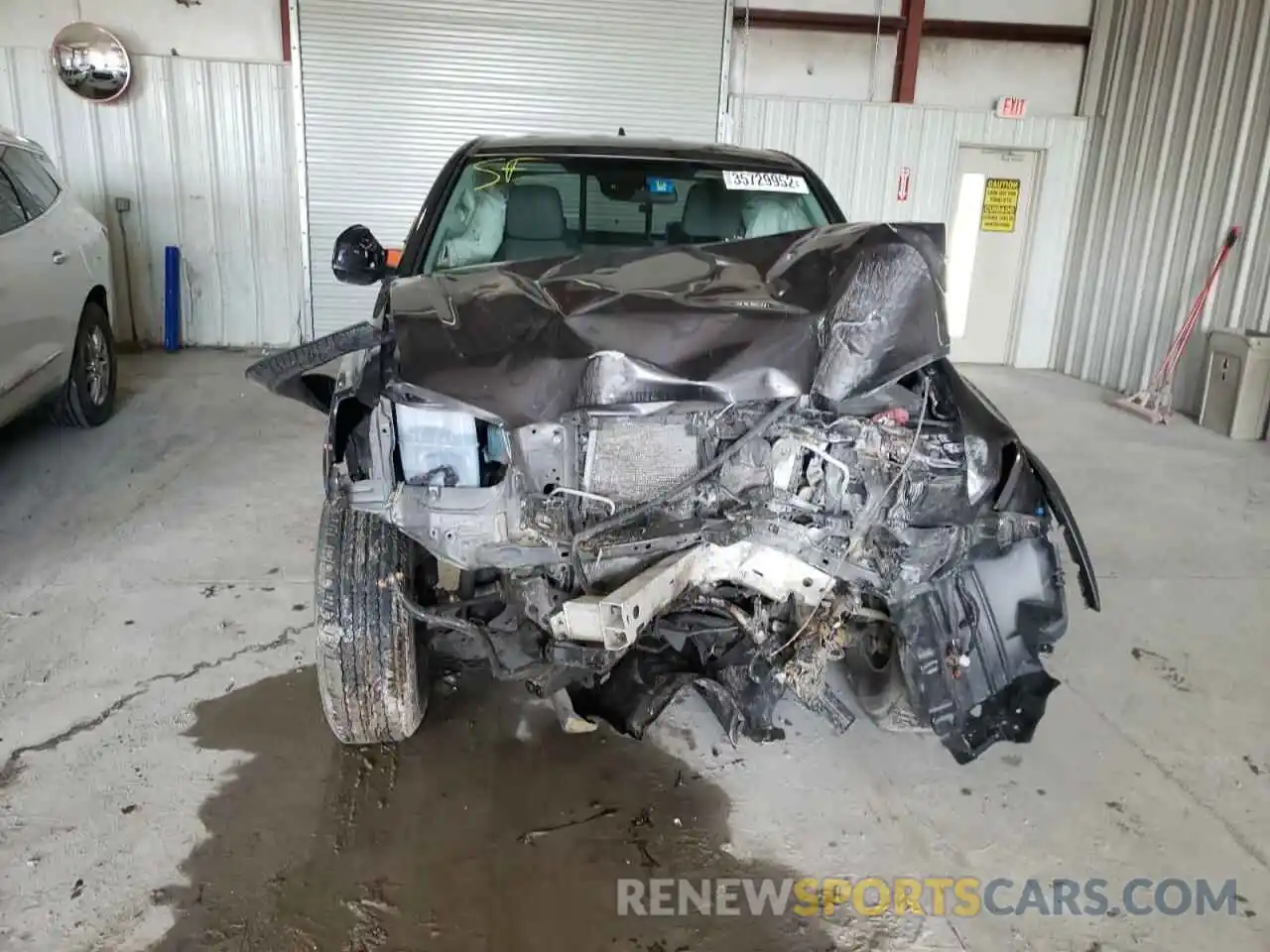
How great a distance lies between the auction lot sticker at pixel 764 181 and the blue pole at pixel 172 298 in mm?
6305

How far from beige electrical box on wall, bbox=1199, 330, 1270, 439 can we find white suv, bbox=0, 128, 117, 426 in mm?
7291

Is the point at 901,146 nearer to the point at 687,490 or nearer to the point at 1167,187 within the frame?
the point at 1167,187

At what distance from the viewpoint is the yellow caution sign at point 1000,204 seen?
878 cm

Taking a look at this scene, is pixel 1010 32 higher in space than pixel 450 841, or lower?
higher

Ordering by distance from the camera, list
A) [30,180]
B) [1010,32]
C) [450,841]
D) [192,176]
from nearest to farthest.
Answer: [450,841], [30,180], [192,176], [1010,32]

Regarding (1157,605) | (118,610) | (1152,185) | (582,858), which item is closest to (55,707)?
(118,610)

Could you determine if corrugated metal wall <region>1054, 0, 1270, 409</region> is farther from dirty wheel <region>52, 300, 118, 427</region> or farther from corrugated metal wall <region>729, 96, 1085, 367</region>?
dirty wheel <region>52, 300, 118, 427</region>

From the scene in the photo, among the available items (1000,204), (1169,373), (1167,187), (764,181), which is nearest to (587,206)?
(764,181)

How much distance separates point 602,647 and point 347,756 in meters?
0.93

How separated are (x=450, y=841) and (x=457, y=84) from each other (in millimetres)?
7204

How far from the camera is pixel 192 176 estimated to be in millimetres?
7961

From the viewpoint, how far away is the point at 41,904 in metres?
2.02

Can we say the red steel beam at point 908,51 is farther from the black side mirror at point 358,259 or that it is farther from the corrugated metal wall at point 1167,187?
the black side mirror at point 358,259

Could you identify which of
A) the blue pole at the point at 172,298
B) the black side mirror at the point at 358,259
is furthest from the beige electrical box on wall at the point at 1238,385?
the blue pole at the point at 172,298
